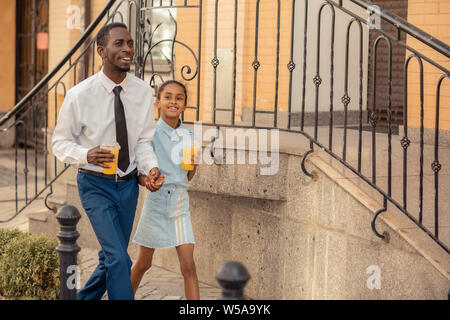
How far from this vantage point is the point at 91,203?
460 cm

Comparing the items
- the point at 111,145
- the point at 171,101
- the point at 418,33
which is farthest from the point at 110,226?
the point at 418,33

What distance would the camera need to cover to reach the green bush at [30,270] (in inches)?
226

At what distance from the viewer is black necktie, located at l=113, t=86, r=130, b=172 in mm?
4664

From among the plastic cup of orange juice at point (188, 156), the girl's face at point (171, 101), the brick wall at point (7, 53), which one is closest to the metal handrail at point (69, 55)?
the girl's face at point (171, 101)

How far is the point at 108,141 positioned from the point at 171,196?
2.27 feet

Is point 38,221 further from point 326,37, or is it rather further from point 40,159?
point 40,159

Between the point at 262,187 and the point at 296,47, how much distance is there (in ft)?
9.74

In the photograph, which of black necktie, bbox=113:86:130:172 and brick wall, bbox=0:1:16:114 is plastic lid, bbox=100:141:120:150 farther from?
brick wall, bbox=0:1:16:114

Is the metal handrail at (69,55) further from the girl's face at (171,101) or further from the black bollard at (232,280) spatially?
the black bollard at (232,280)

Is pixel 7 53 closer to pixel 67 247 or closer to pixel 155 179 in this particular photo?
pixel 155 179

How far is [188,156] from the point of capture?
16.6 feet

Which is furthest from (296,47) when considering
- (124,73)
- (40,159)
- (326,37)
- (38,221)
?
(40,159)

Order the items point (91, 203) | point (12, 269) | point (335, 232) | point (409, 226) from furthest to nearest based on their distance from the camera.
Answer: point (12, 269), point (335, 232), point (409, 226), point (91, 203)

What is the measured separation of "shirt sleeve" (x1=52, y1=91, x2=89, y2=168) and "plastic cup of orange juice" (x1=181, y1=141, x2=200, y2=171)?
778mm
